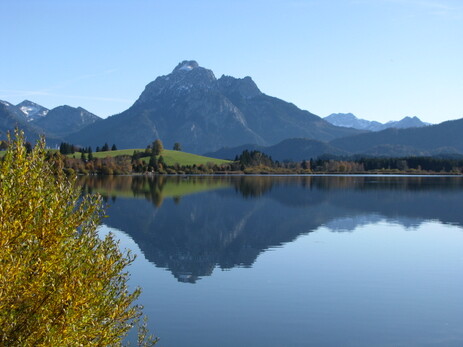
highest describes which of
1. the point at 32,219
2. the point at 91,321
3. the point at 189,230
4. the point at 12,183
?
the point at 12,183

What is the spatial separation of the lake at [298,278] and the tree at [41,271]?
12.6 metres

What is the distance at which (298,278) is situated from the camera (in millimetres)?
43188

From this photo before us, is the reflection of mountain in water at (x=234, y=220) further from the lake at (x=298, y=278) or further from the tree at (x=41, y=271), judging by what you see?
the tree at (x=41, y=271)

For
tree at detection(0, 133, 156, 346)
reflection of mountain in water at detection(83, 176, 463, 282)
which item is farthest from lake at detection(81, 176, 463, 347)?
tree at detection(0, 133, 156, 346)

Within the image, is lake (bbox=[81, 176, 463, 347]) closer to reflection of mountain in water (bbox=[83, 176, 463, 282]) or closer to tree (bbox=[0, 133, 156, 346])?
reflection of mountain in water (bbox=[83, 176, 463, 282])

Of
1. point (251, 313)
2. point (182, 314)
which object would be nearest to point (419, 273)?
point (251, 313)

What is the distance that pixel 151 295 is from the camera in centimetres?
3756

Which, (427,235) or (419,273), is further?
(427,235)

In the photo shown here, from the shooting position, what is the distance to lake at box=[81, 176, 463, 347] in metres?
29.3

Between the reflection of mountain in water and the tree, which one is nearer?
the tree

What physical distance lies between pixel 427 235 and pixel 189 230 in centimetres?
3532

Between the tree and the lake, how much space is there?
1257 cm

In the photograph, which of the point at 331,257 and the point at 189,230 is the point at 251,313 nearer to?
the point at 331,257

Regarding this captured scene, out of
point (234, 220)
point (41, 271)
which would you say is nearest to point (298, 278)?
point (41, 271)
